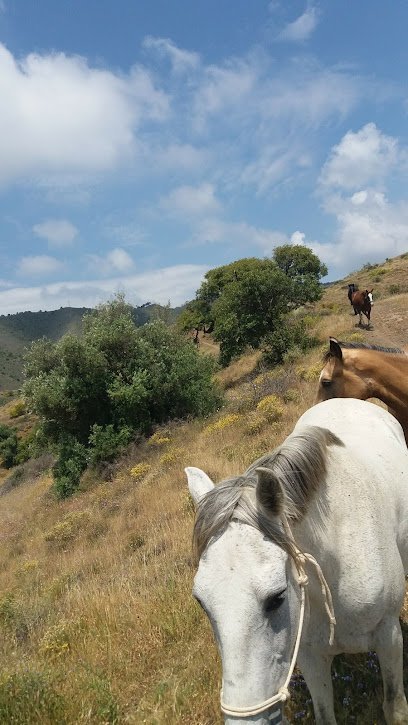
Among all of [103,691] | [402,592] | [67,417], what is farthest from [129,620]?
[67,417]

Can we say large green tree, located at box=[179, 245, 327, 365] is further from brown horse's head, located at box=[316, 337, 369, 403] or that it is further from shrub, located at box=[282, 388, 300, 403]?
brown horse's head, located at box=[316, 337, 369, 403]

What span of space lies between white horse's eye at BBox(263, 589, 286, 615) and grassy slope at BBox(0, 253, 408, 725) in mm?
1586

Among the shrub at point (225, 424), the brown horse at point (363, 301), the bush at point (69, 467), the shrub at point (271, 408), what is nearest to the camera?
the shrub at point (271, 408)

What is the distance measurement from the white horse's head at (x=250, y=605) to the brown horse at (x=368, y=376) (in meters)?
3.63

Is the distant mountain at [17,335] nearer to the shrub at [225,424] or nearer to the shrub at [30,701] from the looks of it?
the shrub at [225,424]

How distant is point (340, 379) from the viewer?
529 cm

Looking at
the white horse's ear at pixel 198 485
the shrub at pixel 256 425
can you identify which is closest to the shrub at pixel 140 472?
the shrub at pixel 256 425

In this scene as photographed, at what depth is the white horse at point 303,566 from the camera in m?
1.71

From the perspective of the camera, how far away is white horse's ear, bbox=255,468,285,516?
1815mm

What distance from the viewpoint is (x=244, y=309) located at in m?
25.4

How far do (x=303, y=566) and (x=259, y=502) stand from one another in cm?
37

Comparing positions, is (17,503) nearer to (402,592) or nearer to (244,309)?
(244,309)

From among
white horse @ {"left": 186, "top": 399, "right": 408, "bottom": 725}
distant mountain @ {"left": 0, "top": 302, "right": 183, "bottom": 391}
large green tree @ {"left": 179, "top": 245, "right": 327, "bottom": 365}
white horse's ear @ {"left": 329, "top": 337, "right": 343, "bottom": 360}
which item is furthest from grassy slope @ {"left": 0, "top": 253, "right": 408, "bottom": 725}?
distant mountain @ {"left": 0, "top": 302, "right": 183, "bottom": 391}

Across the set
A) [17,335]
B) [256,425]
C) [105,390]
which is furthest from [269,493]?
[17,335]
